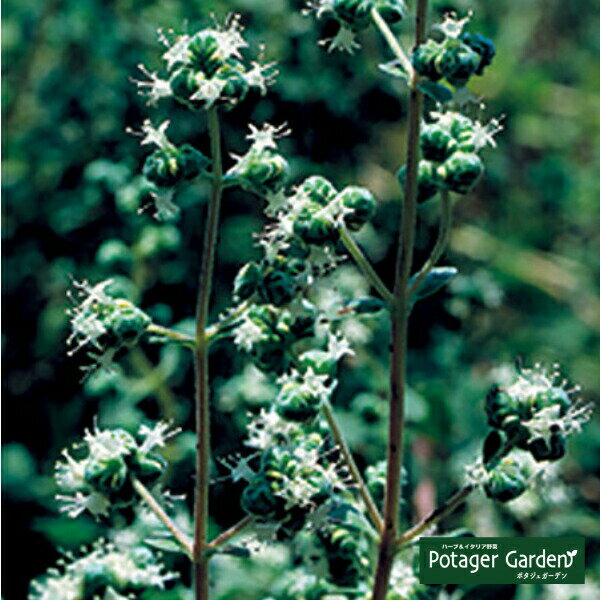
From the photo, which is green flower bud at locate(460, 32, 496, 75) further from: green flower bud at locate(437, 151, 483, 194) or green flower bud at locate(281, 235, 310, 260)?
green flower bud at locate(281, 235, 310, 260)

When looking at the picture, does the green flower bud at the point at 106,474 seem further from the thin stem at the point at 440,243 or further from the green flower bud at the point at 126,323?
the thin stem at the point at 440,243

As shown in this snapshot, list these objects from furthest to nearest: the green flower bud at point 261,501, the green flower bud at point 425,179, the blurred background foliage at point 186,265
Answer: the blurred background foliage at point 186,265 → the green flower bud at point 425,179 → the green flower bud at point 261,501

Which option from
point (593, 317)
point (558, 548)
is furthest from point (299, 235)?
point (593, 317)

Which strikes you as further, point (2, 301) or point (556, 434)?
point (2, 301)

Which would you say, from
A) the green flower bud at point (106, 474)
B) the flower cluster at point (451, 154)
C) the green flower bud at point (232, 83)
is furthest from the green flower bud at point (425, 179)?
the green flower bud at point (106, 474)

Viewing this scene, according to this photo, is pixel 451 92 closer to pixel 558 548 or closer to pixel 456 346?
pixel 558 548

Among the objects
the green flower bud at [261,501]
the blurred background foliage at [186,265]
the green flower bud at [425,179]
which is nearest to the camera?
the green flower bud at [261,501]

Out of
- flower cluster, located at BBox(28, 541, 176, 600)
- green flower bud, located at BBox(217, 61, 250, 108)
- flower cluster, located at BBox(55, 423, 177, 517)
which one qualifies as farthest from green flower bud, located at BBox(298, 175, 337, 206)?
flower cluster, located at BBox(28, 541, 176, 600)
